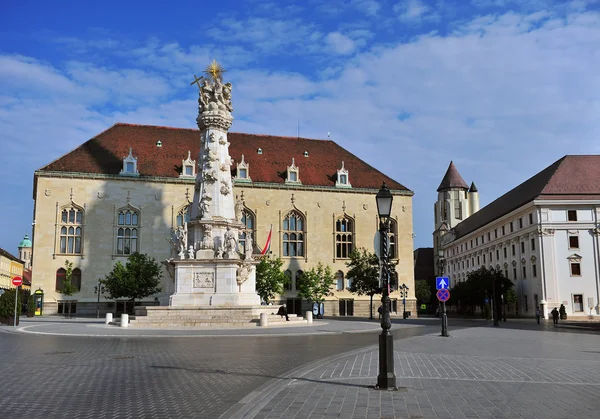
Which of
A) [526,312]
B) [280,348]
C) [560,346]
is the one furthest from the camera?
[526,312]

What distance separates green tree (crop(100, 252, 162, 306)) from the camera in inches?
2149

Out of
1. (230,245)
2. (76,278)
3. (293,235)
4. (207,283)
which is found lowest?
(207,283)

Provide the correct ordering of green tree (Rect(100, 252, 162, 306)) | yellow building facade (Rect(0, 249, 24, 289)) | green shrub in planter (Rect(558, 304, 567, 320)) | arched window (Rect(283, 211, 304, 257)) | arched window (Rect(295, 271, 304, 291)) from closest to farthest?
green tree (Rect(100, 252, 162, 306)), green shrub in planter (Rect(558, 304, 567, 320)), arched window (Rect(295, 271, 304, 291)), arched window (Rect(283, 211, 304, 257)), yellow building facade (Rect(0, 249, 24, 289))

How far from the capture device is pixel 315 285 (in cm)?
6256

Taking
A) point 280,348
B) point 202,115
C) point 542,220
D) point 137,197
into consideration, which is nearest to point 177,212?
point 137,197

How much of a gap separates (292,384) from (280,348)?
29.1 feet

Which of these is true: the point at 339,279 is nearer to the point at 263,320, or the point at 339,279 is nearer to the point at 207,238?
the point at 207,238

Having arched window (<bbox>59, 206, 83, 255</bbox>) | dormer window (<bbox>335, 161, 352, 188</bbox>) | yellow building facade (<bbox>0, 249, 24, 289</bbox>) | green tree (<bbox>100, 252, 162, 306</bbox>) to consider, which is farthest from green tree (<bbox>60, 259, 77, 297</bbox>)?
yellow building facade (<bbox>0, 249, 24, 289</bbox>)

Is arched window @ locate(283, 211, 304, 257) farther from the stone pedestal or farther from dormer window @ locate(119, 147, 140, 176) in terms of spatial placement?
the stone pedestal

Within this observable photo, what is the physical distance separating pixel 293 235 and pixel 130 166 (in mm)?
19886

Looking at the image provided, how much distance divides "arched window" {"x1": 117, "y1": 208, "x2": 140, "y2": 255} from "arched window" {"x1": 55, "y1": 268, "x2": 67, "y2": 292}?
20.1ft

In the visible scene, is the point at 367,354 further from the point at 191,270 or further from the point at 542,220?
the point at 542,220

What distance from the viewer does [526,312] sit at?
67.6 meters

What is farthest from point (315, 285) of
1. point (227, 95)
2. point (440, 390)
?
point (440, 390)
